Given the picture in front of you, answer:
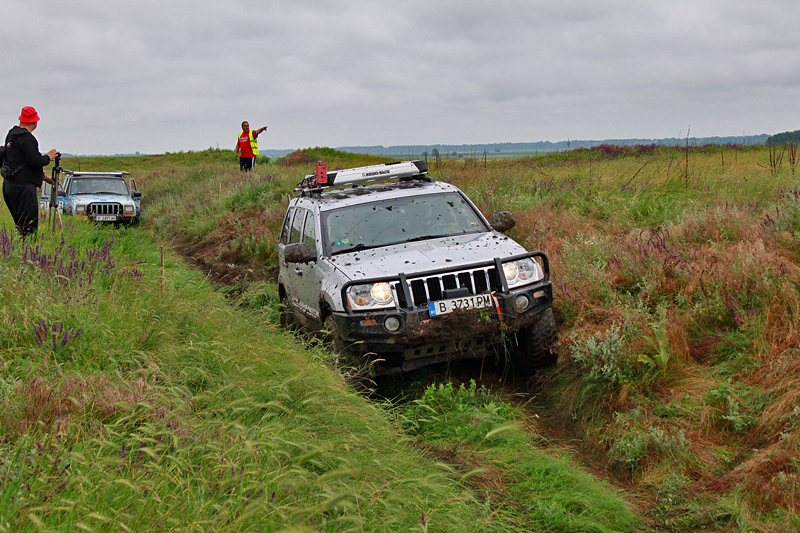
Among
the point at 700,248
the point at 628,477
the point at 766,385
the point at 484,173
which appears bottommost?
the point at 628,477

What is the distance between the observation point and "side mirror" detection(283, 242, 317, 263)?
6.32 meters

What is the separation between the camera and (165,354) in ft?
15.0

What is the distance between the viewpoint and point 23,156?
31.1 feet

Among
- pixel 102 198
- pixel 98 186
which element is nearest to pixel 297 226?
pixel 102 198

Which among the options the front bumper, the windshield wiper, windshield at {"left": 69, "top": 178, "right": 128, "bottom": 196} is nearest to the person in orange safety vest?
windshield at {"left": 69, "top": 178, "right": 128, "bottom": 196}

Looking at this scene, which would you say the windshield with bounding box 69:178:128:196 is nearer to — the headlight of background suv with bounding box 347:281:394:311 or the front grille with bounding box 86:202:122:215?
the front grille with bounding box 86:202:122:215

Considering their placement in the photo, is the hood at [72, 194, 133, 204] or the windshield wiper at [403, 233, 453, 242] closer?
the windshield wiper at [403, 233, 453, 242]

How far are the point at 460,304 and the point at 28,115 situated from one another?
7.83m

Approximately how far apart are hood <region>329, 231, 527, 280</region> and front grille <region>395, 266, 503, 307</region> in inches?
3.8

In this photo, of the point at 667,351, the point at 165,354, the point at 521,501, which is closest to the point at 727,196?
the point at 667,351

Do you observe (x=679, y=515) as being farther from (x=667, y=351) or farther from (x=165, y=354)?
(x=165, y=354)

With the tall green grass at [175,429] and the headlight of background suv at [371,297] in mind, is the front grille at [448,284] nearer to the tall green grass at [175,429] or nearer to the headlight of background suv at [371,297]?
the headlight of background suv at [371,297]

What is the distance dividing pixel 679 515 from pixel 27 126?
1000cm

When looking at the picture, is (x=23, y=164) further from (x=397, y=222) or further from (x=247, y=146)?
(x=247, y=146)
